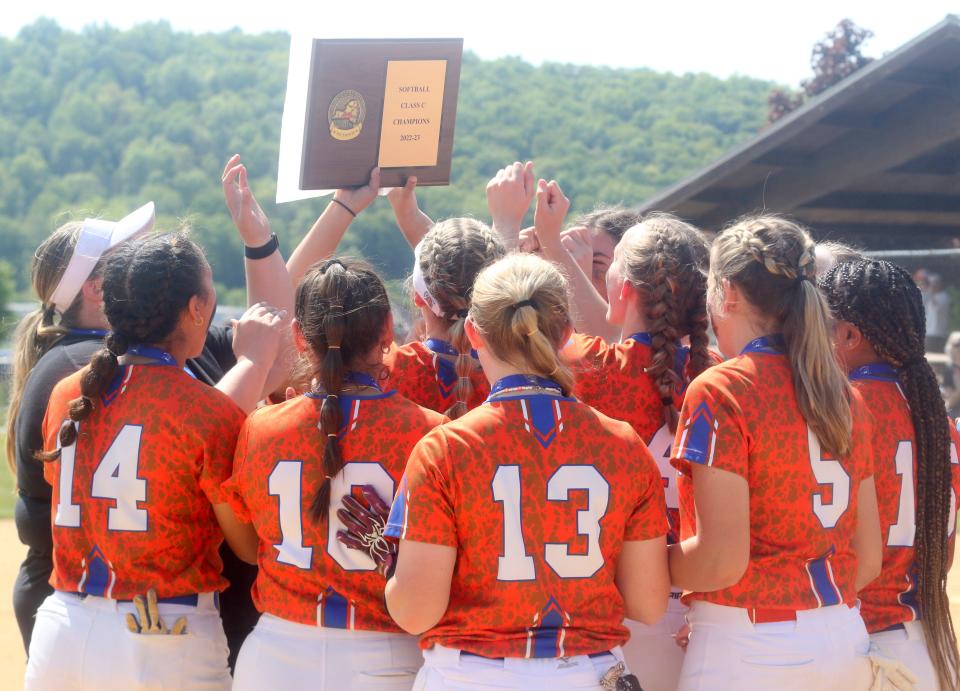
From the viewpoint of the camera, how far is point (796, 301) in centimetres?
258

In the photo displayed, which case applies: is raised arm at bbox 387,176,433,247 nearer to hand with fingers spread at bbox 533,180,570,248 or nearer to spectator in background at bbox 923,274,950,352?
hand with fingers spread at bbox 533,180,570,248

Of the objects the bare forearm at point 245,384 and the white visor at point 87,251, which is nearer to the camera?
the bare forearm at point 245,384

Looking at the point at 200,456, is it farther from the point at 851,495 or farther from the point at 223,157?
the point at 223,157

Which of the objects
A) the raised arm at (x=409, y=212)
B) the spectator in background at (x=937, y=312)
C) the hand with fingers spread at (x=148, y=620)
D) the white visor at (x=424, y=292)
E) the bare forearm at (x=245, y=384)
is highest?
the spectator in background at (x=937, y=312)

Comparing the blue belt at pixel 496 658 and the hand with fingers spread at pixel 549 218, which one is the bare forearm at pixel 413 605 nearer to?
the blue belt at pixel 496 658

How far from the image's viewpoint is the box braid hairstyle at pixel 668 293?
2893 mm

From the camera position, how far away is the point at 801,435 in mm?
2514

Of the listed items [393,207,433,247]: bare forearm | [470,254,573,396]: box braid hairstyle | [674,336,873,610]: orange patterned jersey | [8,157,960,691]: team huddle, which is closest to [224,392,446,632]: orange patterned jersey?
[8,157,960,691]: team huddle

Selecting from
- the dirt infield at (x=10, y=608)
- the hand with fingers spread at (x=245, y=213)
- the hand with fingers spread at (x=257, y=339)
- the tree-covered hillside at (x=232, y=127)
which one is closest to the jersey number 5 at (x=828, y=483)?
the hand with fingers spread at (x=257, y=339)

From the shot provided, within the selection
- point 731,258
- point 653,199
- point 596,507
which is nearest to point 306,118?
point 731,258

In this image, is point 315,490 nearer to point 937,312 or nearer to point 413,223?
point 413,223

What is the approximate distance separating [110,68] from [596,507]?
7270cm

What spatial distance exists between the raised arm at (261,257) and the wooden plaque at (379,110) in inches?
7.8

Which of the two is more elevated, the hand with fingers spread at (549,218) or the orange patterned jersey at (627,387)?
the hand with fingers spread at (549,218)
